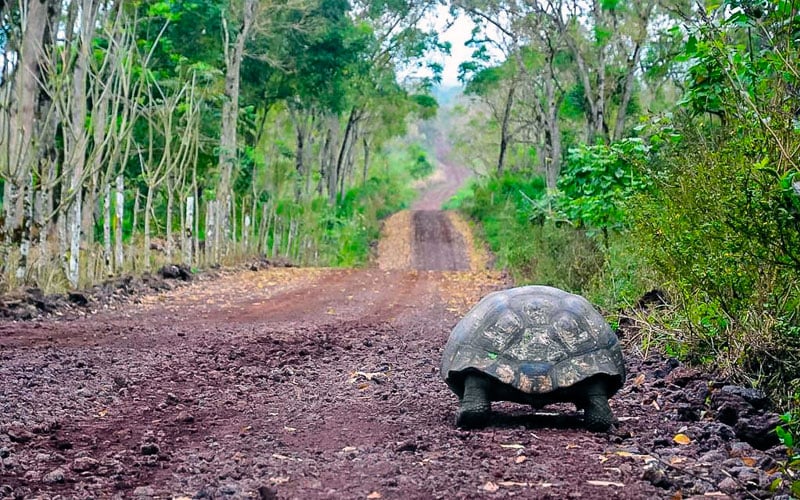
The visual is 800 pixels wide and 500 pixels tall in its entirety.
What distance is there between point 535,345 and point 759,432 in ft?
4.66

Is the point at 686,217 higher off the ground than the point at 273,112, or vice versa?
the point at 273,112

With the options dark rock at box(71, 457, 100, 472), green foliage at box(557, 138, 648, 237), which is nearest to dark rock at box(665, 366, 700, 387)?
dark rock at box(71, 457, 100, 472)

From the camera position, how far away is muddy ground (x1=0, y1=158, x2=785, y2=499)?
13.9 feet

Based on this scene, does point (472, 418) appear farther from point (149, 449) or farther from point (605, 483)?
point (149, 449)

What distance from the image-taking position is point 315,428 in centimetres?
562

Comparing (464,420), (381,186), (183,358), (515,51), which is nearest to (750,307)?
(464,420)

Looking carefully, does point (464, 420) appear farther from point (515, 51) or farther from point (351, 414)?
point (515, 51)

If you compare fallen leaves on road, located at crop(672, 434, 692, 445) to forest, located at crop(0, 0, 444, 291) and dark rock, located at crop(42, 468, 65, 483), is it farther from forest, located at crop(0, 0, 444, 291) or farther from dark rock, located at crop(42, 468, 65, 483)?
forest, located at crop(0, 0, 444, 291)

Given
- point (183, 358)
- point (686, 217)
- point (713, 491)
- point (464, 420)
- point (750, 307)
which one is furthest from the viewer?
point (183, 358)

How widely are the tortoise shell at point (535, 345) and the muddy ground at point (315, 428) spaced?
367mm

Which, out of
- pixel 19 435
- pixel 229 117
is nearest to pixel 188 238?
pixel 229 117

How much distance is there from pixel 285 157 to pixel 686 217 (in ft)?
108

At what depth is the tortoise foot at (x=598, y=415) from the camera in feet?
17.8

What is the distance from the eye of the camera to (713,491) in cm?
409
